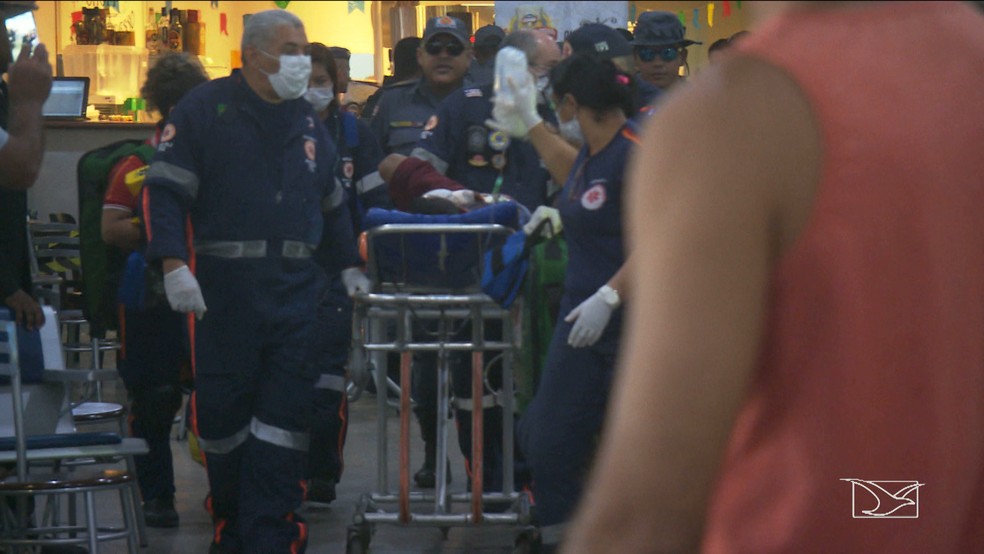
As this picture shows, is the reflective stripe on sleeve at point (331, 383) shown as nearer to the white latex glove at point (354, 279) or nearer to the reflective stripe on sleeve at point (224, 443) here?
the white latex glove at point (354, 279)

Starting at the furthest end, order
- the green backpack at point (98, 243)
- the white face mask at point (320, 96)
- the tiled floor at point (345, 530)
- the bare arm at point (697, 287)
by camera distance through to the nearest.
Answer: the white face mask at point (320, 96), the green backpack at point (98, 243), the tiled floor at point (345, 530), the bare arm at point (697, 287)

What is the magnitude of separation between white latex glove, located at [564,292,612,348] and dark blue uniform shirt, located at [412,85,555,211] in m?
1.27

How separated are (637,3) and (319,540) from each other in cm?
909

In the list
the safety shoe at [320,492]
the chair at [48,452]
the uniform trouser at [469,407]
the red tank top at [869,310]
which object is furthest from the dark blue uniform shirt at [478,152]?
the red tank top at [869,310]

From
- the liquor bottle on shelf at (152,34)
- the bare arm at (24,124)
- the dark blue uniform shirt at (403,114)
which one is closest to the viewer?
the bare arm at (24,124)

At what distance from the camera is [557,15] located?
6184mm

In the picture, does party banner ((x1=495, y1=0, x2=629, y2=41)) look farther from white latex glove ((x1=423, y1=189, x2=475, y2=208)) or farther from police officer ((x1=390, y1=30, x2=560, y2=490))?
white latex glove ((x1=423, y1=189, x2=475, y2=208))

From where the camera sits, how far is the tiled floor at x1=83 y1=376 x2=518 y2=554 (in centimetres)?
522

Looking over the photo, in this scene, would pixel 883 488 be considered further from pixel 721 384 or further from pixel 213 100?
pixel 213 100

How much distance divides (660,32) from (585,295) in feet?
6.74

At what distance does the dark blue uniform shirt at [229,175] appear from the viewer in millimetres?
4461

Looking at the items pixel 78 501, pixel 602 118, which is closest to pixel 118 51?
pixel 78 501

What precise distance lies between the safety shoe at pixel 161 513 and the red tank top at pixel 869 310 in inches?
188

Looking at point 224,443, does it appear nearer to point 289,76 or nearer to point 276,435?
point 276,435
